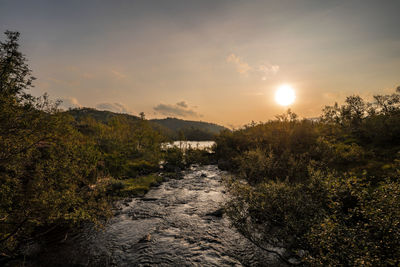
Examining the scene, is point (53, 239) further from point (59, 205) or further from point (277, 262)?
point (277, 262)

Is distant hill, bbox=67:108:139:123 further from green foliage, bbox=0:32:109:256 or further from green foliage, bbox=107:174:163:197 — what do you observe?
green foliage, bbox=0:32:109:256

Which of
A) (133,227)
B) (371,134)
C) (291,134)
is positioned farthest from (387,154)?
(133,227)

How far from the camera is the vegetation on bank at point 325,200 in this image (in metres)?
6.38

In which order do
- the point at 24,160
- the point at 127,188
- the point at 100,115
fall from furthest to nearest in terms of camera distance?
the point at 100,115 < the point at 127,188 < the point at 24,160

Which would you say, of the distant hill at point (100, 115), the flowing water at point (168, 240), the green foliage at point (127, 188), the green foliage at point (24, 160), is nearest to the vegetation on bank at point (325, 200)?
the flowing water at point (168, 240)

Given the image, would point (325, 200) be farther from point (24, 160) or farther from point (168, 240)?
point (24, 160)

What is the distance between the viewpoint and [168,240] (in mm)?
11773

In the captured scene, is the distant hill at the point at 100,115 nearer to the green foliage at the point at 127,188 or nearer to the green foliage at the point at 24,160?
the green foliage at the point at 127,188

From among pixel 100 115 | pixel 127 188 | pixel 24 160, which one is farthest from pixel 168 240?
pixel 100 115

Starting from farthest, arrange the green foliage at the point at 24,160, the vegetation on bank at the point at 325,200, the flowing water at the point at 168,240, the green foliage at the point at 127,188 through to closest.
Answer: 1. the green foliage at the point at 127,188
2. the flowing water at the point at 168,240
3. the green foliage at the point at 24,160
4. the vegetation on bank at the point at 325,200

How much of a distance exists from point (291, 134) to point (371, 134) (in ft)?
36.0

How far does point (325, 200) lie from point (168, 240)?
10.1 meters

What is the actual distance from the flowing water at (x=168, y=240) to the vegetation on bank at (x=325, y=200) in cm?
148

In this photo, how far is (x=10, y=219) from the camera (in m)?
8.87
